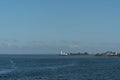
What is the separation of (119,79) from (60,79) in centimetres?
1095

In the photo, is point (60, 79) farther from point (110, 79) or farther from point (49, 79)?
point (110, 79)

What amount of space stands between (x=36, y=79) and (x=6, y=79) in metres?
5.62

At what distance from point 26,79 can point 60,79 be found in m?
6.35

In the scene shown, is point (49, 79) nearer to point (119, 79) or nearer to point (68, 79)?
point (68, 79)

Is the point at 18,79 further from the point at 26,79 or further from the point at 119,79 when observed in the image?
the point at 119,79

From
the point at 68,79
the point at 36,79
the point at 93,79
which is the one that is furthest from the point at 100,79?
the point at 36,79

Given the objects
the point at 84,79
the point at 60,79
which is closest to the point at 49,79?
the point at 60,79

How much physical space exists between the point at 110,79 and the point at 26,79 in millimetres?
15593

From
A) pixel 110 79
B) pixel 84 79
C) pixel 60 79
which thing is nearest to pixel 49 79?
pixel 60 79

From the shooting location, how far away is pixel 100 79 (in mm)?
69500

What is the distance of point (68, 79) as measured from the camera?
69.7 meters

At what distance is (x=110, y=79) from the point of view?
226 ft

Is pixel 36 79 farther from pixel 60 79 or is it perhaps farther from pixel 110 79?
pixel 110 79

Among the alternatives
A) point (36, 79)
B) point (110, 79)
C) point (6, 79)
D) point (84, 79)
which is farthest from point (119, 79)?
point (6, 79)
